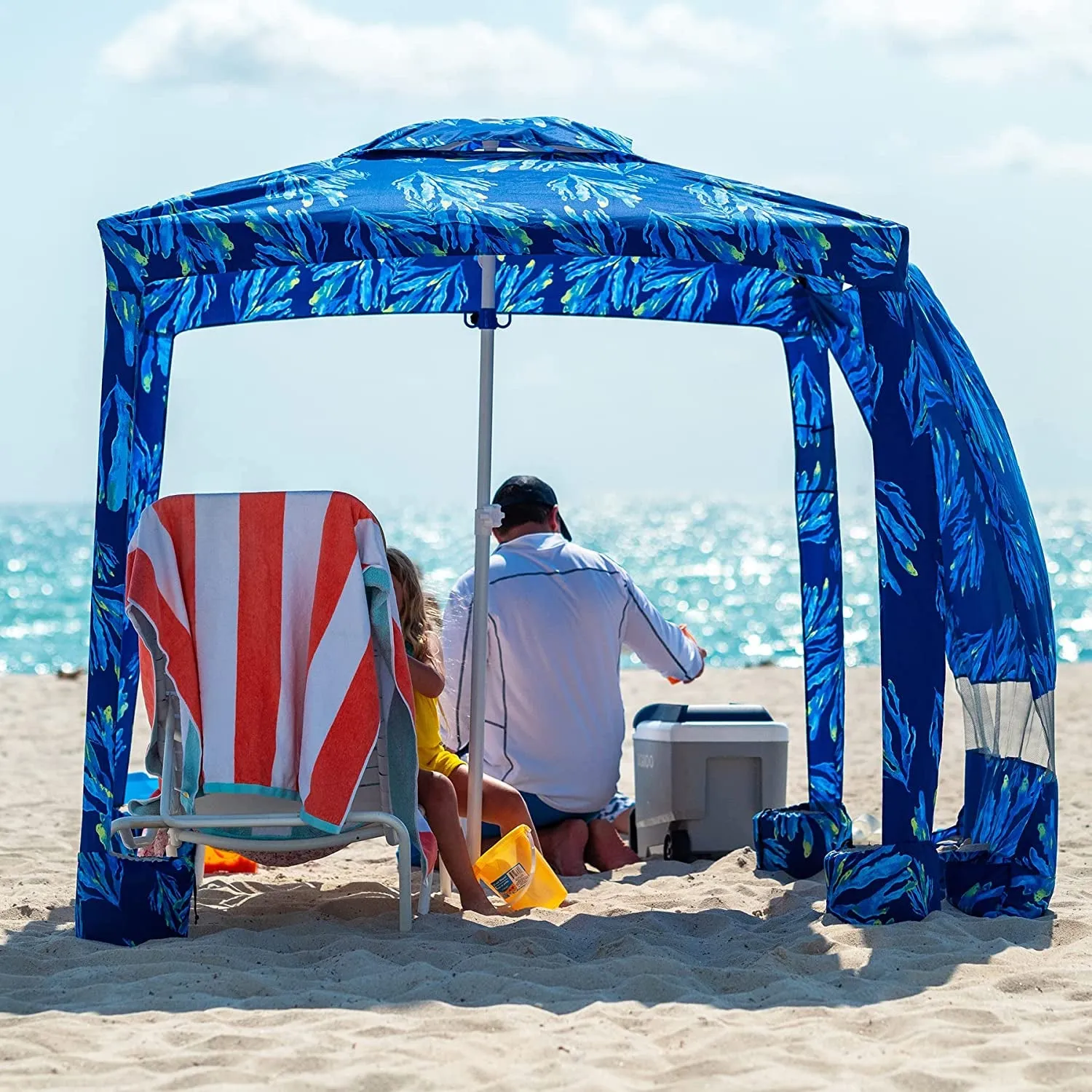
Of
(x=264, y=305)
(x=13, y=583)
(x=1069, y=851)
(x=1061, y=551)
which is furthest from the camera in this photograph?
(x=1061, y=551)

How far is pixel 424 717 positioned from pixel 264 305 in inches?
60.4

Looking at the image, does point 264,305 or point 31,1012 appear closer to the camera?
point 31,1012

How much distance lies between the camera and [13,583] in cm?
4828

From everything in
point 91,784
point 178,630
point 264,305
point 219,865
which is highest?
point 264,305

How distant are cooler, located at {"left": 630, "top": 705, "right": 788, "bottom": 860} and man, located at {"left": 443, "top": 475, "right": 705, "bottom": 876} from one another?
0.19m

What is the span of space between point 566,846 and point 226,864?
1.15m

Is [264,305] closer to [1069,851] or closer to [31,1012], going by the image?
[31,1012]

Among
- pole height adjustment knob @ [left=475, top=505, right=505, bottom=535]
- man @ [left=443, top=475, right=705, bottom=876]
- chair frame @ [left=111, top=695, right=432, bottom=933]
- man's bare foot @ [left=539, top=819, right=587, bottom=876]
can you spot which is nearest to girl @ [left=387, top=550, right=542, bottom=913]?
pole height adjustment knob @ [left=475, top=505, right=505, bottom=535]

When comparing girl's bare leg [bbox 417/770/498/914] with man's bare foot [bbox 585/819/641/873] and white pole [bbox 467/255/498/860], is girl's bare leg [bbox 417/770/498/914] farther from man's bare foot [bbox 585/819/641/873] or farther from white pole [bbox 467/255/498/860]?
man's bare foot [bbox 585/819/641/873]

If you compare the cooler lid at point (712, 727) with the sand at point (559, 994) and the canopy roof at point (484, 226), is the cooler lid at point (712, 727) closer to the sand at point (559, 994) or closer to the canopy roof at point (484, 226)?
the sand at point (559, 994)

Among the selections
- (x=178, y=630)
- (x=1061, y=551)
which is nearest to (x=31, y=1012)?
(x=178, y=630)

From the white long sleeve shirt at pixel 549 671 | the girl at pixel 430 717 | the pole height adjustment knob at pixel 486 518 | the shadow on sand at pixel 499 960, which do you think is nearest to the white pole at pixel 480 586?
the pole height adjustment knob at pixel 486 518

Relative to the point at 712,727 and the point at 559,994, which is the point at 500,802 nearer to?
the point at 712,727

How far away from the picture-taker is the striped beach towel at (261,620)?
3.96 m
